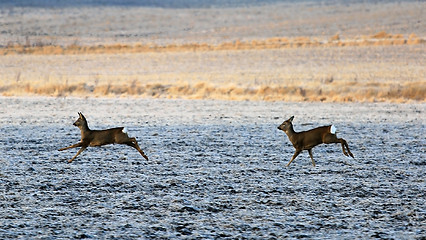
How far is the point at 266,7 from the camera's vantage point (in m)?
96.1

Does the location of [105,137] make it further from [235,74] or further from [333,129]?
[235,74]

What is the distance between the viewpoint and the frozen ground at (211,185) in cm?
678

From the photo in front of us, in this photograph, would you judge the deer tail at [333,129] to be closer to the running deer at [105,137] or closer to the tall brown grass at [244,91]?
the running deer at [105,137]

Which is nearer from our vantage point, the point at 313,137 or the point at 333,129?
the point at 333,129

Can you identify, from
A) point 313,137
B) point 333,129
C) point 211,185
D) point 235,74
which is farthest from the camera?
point 235,74

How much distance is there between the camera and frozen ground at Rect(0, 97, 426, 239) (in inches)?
267

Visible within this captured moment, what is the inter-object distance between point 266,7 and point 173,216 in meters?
90.5

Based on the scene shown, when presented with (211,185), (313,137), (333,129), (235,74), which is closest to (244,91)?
(235,74)

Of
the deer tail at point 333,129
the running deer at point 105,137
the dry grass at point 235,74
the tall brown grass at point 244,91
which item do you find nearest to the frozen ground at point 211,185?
the running deer at point 105,137

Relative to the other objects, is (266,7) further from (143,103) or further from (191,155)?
(191,155)

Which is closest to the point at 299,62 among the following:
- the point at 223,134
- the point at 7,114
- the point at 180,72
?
the point at 180,72

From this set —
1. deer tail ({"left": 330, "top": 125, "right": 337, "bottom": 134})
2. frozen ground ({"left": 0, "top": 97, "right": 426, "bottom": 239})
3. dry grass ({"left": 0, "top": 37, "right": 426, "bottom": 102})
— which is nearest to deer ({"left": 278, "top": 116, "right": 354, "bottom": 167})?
deer tail ({"left": 330, "top": 125, "right": 337, "bottom": 134})

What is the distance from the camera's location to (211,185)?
28.7 feet

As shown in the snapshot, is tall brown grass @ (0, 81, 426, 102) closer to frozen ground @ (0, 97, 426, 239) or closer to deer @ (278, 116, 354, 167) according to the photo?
frozen ground @ (0, 97, 426, 239)
